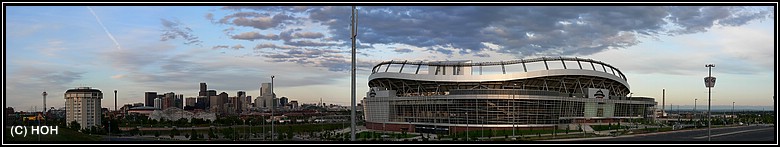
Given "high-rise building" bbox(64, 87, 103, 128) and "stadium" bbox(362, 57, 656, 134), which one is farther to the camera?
"high-rise building" bbox(64, 87, 103, 128)

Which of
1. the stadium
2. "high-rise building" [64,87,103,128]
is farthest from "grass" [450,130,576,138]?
"high-rise building" [64,87,103,128]

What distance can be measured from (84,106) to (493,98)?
8461 centimetres

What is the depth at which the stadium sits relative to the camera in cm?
9194

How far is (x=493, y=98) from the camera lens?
91062mm

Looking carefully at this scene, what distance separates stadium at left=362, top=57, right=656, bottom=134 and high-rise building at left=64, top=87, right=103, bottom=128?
5708 cm

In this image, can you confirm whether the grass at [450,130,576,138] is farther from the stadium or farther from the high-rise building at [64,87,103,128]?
the high-rise building at [64,87,103,128]

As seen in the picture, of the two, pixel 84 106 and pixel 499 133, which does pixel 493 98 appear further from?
pixel 84 106

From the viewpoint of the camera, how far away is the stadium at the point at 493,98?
91.9m

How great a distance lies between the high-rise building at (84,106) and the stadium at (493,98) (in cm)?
5708

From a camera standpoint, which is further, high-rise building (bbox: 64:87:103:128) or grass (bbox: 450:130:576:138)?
high-rise building (bbox: 64:87:103:128)

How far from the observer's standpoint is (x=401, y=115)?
4021 inches

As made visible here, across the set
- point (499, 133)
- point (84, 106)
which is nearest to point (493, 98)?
point (499, 133)

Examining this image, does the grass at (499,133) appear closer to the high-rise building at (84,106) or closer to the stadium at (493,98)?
the stadium at (493,98)

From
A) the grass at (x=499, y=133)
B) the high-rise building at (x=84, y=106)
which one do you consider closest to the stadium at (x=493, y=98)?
the grass at (x=499, y=133)
